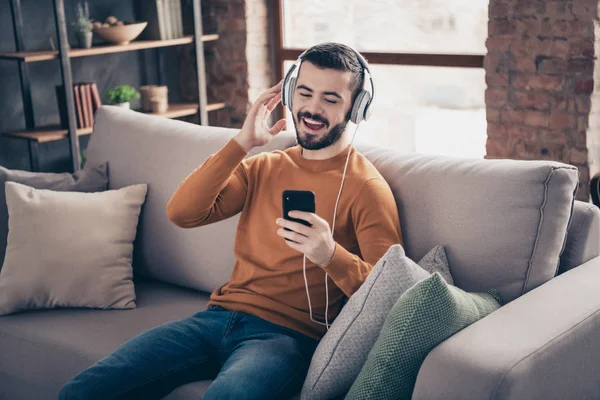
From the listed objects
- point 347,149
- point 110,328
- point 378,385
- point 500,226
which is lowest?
point 110,328

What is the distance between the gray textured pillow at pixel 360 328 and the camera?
1596mm

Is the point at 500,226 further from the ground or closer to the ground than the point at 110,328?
further from the ground

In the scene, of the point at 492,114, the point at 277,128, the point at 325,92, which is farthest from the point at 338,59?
the point at 492,114

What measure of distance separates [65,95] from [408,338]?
2665 mm

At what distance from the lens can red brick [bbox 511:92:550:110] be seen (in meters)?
3.22

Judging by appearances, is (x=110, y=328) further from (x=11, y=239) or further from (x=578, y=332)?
(x=578, y=332)

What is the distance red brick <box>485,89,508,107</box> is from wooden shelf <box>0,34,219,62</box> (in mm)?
1640

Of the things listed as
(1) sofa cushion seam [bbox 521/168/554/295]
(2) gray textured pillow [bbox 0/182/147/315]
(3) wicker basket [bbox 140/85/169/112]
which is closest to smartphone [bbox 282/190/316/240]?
(1) sofa cushion seam [bbox 521/168/554/295]

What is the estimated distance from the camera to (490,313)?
1615mm

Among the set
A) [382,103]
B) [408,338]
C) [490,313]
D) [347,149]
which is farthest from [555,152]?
[408,338]

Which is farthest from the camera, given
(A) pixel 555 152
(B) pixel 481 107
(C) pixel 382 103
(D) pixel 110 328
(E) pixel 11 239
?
(C) pixel 382 103

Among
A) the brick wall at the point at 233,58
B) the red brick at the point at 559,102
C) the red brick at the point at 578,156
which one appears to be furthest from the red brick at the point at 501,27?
the brick wall at the point at 233,58

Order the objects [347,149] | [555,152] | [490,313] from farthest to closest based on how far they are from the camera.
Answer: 1. [555,152]
2. [347,149]
3. [490,313]

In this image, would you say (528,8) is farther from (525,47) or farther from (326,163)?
(326,163)
